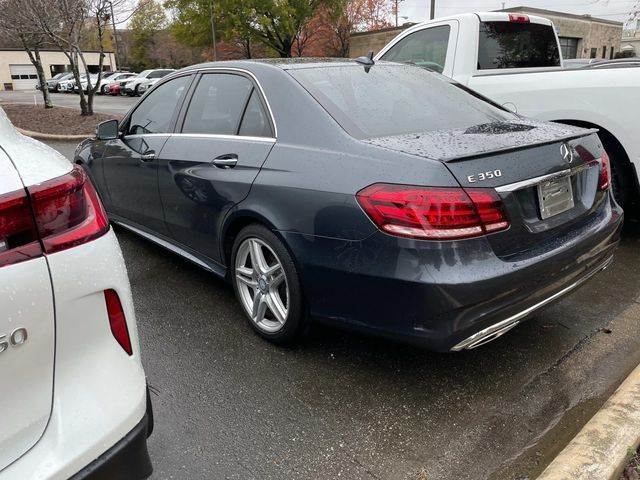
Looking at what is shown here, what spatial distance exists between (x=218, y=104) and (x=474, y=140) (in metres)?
1.76

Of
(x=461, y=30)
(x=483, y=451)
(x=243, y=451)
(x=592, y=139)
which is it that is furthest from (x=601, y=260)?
(x=461, y=30)

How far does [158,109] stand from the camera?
4.18 meters

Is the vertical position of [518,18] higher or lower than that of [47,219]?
higher

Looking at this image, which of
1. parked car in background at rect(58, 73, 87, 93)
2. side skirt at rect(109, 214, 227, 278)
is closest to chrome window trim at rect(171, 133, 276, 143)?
side skirt at rect(109, 214, 227, 278)

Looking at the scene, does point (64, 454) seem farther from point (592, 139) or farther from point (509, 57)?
point (509, 57)

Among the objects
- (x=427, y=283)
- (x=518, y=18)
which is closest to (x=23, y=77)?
(x=518, y=18)

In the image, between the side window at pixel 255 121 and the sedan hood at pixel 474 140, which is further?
the side window at pixel 255 121

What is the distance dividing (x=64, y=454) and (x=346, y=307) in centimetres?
143

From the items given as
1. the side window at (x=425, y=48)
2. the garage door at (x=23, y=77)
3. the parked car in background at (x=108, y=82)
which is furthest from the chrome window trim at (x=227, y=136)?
the garage door at (x=23, y=77)

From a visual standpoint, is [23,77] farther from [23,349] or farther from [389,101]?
[23,349]

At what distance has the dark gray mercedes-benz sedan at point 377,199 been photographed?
2.27 meters

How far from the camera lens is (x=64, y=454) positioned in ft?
4.64

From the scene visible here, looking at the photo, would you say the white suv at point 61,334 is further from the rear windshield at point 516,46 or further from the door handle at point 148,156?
the rear windshield at point 516,46

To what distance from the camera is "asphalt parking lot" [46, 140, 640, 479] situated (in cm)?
231
